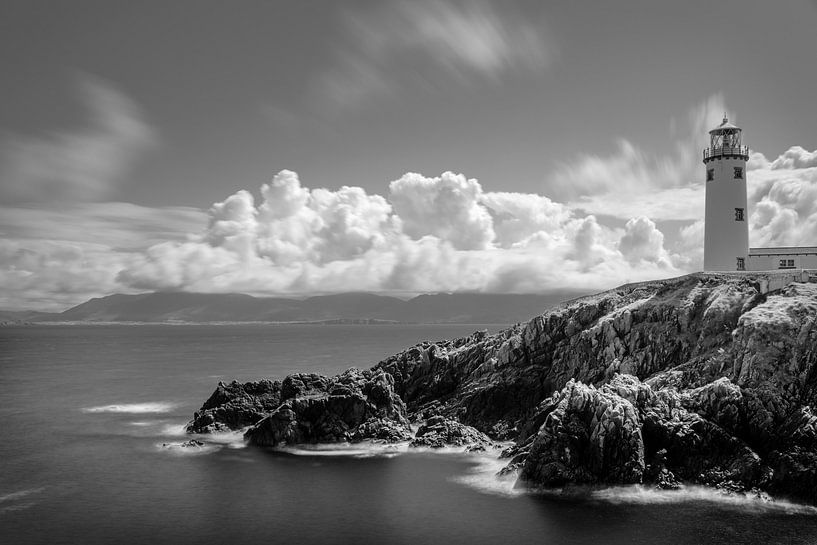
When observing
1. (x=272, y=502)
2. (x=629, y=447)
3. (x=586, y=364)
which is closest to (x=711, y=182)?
(x=586, y=364)

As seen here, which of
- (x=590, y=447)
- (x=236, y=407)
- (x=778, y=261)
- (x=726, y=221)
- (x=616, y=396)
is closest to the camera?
(x=590, y=447)

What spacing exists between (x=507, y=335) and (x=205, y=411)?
130ft

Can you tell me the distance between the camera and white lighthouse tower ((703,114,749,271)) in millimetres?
81625

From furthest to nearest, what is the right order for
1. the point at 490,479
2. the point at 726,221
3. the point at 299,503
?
the point at 726,221
the point at 490,479
the point at 299,503

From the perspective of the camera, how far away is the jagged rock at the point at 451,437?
65250 mm

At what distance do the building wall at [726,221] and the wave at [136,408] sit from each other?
257ft

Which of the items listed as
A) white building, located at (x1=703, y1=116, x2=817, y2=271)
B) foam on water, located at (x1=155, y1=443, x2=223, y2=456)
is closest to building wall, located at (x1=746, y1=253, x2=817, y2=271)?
white building, located at (x1=703, y1=116, x2=817, y2=271)

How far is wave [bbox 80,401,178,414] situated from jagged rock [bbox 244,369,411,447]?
28142 mm

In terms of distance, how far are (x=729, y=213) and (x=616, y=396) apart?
41021 millimetres

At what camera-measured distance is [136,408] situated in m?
92.7

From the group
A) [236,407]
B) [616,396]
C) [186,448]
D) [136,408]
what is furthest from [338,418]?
[136,408]

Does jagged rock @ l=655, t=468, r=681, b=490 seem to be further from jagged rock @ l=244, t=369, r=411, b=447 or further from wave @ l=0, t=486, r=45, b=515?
wave @ l=0, t=486, r=45, b=515

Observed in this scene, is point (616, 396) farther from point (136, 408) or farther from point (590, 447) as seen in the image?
point (136, 408)

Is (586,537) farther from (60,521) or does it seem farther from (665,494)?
(60,521)
